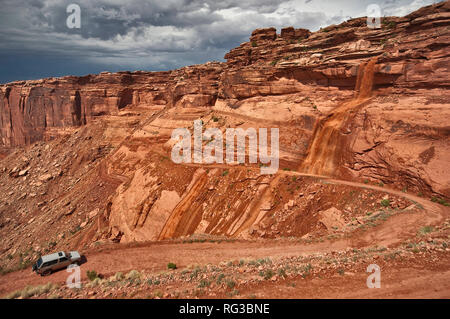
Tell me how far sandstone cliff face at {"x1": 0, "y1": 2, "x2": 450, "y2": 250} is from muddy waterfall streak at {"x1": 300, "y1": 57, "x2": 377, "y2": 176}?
81mm

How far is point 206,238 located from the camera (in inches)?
594

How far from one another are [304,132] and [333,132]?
7.25 feet

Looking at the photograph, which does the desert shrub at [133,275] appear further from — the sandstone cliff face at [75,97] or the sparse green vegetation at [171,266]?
the sandstone cliff face at [75,97]

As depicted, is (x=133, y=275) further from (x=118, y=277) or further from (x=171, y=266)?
(x=171, y=266)

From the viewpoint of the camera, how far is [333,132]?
18.9 metres

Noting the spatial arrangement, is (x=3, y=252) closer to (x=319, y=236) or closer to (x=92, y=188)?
(x=92, y=188)

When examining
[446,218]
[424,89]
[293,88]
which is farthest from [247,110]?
[446,218]

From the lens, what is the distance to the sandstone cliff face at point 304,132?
611 inches

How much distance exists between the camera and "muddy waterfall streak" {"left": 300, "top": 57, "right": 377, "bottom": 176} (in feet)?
60.6

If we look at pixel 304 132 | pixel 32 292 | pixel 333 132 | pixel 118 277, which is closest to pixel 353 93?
pixel 333 132

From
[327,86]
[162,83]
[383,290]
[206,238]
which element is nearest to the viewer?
[383,290]

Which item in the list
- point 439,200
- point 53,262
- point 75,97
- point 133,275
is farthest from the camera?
point 75,97

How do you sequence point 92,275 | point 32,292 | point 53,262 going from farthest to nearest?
point 53,262
point 92,275
point 32,292

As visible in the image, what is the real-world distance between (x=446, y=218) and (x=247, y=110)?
16.8 meters
